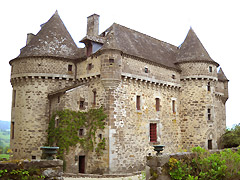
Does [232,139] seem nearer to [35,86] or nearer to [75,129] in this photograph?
[75,129]

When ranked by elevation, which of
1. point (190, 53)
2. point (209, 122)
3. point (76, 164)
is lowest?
point (76, 164)

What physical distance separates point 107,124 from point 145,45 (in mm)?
9805

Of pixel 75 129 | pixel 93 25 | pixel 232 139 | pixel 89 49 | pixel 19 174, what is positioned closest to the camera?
pixel 19 174

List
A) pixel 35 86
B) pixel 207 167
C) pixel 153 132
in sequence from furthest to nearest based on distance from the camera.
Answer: pixel 153 132 < pixel 35 86 < pixel 207 167

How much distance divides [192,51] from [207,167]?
1765cm

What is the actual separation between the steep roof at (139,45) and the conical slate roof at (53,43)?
380 centimetres

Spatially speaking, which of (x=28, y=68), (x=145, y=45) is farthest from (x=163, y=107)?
(x=28, y=68)

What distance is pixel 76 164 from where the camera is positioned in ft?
60.4

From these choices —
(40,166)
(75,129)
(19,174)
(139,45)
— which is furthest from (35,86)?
(19,174)

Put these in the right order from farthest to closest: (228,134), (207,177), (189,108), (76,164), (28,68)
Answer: (228,134)
(189,108)
(28,68)
(76,164)
(207,177)

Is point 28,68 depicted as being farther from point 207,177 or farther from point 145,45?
point 207,177

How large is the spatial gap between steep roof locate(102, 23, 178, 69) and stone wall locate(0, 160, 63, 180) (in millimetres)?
13211

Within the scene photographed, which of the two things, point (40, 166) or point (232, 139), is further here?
point (232, 139)

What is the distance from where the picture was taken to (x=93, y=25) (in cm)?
2197
